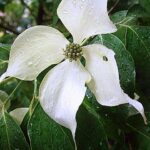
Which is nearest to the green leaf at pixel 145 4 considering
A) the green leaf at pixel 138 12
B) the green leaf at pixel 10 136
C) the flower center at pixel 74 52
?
the green leaf at pixel 138 12

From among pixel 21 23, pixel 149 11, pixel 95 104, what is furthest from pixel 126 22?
pixel 21 23

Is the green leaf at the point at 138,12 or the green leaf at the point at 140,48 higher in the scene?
the green leaf at the point at 138,12

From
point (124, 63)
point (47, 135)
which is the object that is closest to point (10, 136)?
point (47, 135)

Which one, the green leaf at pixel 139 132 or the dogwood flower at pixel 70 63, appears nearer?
the dogwood flower at pixel 70 63

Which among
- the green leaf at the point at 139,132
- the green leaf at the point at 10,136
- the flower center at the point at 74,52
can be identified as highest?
the flower center at the point at 74,52

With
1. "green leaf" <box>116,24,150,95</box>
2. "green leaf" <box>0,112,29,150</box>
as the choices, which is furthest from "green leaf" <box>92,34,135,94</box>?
"green leaf" <box>0,112,29,150</box>

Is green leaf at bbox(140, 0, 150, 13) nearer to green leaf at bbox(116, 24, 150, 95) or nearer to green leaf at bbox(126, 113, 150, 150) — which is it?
green leaf at bbox(116, 24, 150, 95)

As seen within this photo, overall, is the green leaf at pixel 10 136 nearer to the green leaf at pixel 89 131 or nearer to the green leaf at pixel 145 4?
the green leaf at pixel 89 131
